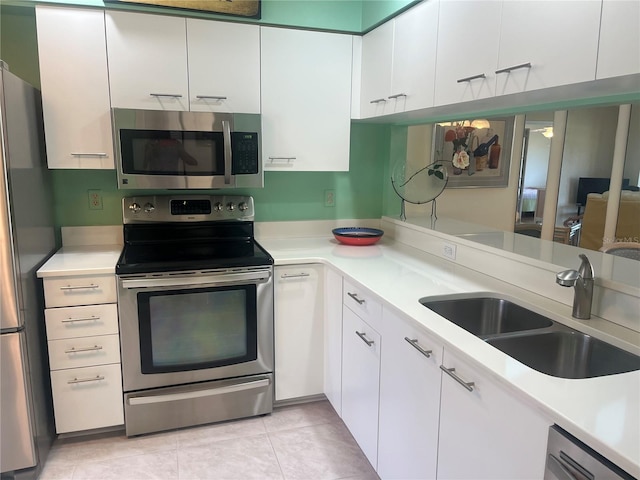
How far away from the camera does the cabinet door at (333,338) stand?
7.73ft

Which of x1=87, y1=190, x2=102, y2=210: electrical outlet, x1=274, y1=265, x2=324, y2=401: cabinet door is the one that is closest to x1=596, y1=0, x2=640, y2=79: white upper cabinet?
x1=274, y1=265, x2=324, y2=401: cabinet door

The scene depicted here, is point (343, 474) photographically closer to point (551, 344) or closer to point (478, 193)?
point (551, 344)

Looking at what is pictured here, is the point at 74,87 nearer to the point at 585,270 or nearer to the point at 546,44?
the point at 546,44

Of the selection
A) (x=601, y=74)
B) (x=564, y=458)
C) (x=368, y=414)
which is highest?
(x=601, y=74)

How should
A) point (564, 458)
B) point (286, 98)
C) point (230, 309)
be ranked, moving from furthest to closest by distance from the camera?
point (286, 98) → point (230, 309) → point (564, 458)

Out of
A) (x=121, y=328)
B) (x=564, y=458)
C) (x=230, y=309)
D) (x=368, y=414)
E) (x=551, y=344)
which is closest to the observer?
(x=564, y=458)

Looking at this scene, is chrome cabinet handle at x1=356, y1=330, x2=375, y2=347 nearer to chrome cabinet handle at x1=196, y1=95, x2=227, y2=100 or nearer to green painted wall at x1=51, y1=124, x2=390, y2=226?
green painted wall at x1=51, y1=124, x2=390, y2=226

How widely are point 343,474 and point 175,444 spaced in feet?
2.82

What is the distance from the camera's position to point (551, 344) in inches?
60.1

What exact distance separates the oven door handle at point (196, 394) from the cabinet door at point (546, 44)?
1.84 meters

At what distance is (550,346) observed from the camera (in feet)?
5.01

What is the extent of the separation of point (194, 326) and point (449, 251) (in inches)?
53.4

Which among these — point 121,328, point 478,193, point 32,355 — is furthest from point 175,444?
point 478,193

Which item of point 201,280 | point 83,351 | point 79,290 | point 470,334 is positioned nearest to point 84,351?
point 83,351
